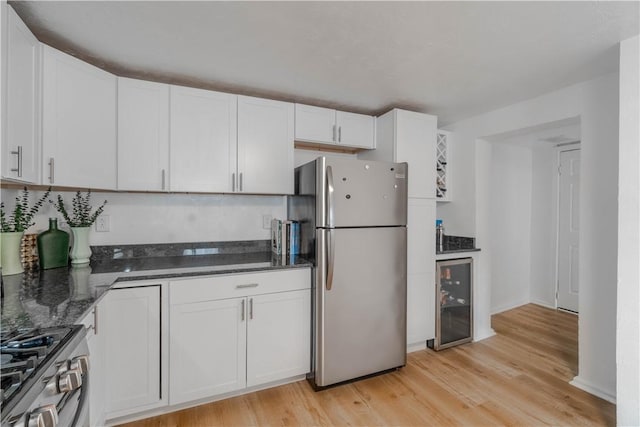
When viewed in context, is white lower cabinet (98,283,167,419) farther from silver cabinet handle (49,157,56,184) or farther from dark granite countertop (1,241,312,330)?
silver cabinet handle (49,157,56,184)

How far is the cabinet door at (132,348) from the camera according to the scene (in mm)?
1648

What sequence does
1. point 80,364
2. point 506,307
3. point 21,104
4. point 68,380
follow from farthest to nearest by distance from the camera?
1. point 506,307
2. point 21,104
3. point 80,364
4. point 68,380

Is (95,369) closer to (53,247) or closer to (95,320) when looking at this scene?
(95,320)

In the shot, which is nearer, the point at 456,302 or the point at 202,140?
the point at 202,140

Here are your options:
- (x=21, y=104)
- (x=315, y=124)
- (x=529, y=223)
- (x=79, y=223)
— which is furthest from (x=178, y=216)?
(x=529, y=223)

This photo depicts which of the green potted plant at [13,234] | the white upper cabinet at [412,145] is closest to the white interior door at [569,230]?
Result: the white upper cabinet at [412,145]

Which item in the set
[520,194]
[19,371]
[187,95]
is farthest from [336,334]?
[520,194]

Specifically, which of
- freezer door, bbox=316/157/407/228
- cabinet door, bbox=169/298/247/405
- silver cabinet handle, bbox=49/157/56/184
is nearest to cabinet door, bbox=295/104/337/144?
freezer door, bbox=316/157/407/228

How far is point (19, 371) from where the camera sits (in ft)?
2.46

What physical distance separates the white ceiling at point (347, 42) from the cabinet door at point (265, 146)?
154mm

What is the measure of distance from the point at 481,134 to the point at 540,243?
2066 mm

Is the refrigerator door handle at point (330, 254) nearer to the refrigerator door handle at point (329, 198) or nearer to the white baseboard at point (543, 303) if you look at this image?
the refrigerator door handle at point (329, 198)

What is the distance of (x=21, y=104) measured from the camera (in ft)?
4.58

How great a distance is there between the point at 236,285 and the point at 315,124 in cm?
146
